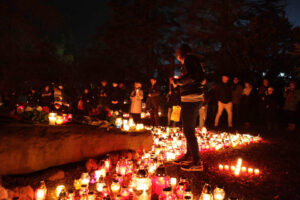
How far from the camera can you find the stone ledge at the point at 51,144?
170 inches

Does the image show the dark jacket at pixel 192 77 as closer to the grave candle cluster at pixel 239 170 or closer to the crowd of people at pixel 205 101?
the grave candle cluster at pixel 239 170

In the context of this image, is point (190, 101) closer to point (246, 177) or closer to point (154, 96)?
point (246, 177)

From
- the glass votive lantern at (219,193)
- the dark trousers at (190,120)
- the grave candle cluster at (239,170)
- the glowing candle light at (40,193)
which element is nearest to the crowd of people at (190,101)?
the dark trousers at (190,120)

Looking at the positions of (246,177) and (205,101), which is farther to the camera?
(205,101)

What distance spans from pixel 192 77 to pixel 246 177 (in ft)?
6.69

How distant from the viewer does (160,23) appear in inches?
778

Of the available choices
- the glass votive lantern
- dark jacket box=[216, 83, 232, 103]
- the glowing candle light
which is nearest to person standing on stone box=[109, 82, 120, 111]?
dark jacket box=[216, 83, 232, 103]

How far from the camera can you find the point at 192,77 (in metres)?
4.18

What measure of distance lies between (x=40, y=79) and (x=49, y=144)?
1557cm

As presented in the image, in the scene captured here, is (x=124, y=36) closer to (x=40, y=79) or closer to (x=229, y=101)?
(x=40, y=79)

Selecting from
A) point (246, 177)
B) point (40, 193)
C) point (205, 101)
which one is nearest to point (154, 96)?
point (205, 101)

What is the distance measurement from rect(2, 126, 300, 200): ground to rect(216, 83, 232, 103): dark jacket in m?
3.78

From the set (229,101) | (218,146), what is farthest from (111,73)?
(218,146)

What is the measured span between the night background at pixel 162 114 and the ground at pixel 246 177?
0.02 m
